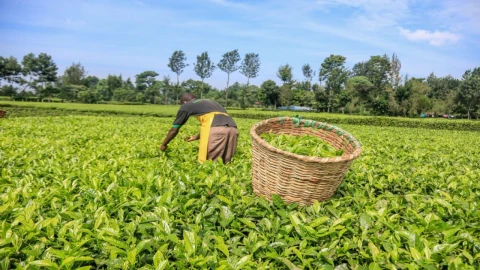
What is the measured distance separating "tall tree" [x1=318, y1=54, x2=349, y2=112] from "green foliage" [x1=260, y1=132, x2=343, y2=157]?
5048 cm

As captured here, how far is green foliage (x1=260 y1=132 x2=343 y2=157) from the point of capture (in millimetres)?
1936

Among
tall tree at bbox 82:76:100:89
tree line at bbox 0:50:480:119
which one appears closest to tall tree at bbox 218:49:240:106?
tree line at bbox 0:50:480:119

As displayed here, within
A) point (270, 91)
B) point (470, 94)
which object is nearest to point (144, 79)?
point (270, 91)

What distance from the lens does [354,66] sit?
91.0 metres

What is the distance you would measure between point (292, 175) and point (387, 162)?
231 centimetres

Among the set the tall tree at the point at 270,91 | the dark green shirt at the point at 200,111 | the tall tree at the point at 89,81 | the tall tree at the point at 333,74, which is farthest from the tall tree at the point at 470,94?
the tall tree at the point at 89,81

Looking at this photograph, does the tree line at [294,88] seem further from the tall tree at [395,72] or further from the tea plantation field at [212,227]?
the tea plantation field at [212,227]

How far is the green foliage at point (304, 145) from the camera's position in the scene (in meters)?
1.94

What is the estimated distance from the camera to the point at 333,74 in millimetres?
53938

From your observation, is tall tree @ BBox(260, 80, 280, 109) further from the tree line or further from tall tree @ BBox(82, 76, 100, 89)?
tall tree @ BBox(82, 76, 100, 89)

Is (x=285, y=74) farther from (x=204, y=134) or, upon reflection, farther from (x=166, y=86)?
(x=204, y=134)

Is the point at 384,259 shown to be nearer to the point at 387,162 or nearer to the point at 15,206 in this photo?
the point at 15,206

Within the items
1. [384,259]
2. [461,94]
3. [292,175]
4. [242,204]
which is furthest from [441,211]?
[461,94]

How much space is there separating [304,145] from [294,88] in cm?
5950
